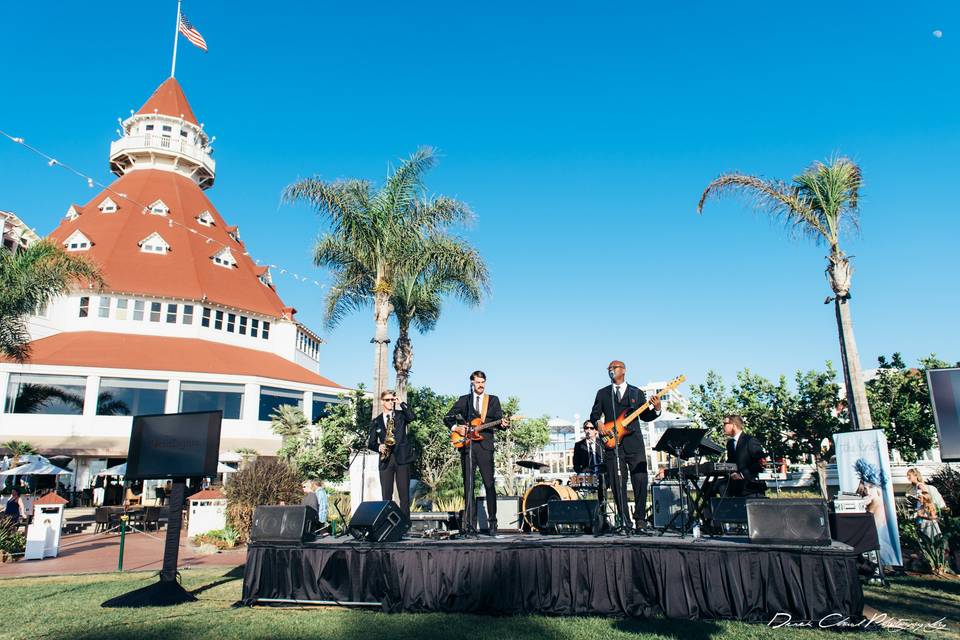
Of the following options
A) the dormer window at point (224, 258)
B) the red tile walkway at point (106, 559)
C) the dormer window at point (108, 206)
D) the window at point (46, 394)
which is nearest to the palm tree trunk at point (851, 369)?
the red tile walkway at point (106, 559)

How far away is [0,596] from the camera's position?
837cm

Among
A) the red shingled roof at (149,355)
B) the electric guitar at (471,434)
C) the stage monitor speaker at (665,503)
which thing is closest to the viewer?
the electric guitar at (471,434)

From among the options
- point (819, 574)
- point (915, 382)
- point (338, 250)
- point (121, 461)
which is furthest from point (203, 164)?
point (819, 574)

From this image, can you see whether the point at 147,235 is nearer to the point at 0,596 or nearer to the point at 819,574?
the point at 0,596

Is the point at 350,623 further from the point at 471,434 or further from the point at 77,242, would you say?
the point at 77,242

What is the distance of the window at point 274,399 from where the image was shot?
32.7 metres

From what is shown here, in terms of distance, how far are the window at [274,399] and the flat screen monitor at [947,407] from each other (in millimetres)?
29599

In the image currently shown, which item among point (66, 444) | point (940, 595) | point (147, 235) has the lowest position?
point (940, 595)

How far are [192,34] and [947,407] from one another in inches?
2050

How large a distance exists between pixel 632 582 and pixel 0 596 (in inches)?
331

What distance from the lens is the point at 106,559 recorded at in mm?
13398

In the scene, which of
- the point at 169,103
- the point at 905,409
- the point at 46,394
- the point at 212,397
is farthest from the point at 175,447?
the point at 169,103

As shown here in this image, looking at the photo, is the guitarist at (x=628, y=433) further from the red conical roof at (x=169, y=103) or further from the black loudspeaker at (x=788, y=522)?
the red conical roof at (x=169, y=103)

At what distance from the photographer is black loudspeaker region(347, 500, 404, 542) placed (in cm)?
730
